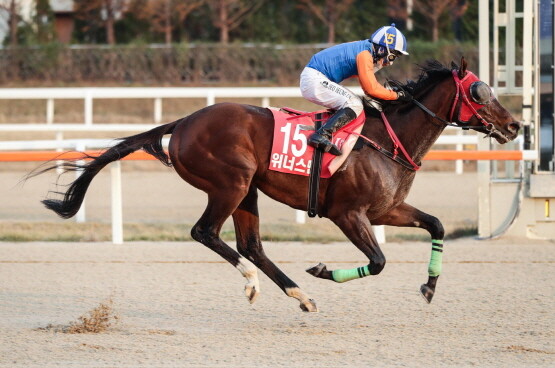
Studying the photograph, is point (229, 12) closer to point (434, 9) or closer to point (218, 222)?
point (434, 9)

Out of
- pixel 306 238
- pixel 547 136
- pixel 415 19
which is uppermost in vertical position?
pixel 415 19

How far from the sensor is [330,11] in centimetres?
2347

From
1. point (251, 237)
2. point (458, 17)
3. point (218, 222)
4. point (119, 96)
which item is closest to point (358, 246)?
→ point (251, 237)

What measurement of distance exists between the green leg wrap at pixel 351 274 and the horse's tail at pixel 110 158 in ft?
4.29

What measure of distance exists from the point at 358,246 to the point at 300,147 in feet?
2.28

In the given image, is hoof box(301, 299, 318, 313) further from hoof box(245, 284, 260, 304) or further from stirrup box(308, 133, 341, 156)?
stirrup box(308, 133, 341, 156)

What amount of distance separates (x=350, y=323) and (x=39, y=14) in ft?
63.0

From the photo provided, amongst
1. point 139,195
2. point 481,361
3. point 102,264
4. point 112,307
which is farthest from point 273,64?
point 481,361

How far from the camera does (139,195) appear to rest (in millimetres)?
12648

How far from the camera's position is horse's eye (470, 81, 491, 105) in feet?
20.1

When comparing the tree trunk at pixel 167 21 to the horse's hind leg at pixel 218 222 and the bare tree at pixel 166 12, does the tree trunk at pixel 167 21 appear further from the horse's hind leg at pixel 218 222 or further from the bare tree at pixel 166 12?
the horse's hind leg at pixel 218 222

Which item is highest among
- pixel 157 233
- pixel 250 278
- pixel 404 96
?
pixel 404 96

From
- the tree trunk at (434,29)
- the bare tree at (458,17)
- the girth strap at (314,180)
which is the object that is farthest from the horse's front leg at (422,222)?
the tree trunk at (434,29)

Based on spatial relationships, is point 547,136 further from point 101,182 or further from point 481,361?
point 101,182
